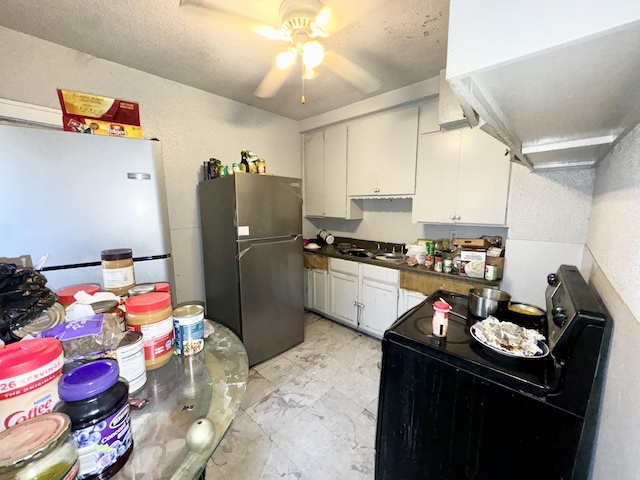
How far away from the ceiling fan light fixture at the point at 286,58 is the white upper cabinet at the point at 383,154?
1.46m

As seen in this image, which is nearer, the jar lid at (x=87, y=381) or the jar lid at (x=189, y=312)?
the jar lid at (x=87, y=381)

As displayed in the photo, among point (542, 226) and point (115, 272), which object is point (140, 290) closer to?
point (115, 272)

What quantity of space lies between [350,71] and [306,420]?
7.23 ft

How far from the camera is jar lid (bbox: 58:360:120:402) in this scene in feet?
1.50

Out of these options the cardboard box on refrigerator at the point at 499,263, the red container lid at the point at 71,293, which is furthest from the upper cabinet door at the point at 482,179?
the red container lid at the point at 71,293

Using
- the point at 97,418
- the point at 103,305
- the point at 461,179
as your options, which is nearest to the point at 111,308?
the point at 103,305

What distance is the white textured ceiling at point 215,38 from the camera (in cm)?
137

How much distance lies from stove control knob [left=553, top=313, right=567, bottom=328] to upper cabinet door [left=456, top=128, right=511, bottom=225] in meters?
1.27

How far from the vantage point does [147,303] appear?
0.77 meters

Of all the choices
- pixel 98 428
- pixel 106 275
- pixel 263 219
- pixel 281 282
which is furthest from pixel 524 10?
pixel 281 282

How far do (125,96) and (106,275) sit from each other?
1792mm

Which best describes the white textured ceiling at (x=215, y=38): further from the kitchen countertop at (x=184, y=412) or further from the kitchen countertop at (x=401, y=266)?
the kitchen countertop at (x=401, y=266)

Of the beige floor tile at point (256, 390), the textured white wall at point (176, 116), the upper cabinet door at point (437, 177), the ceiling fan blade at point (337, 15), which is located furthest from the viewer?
the upper cabinet door at point (437, 177)

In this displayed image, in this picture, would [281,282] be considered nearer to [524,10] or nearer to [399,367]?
[399,367]
